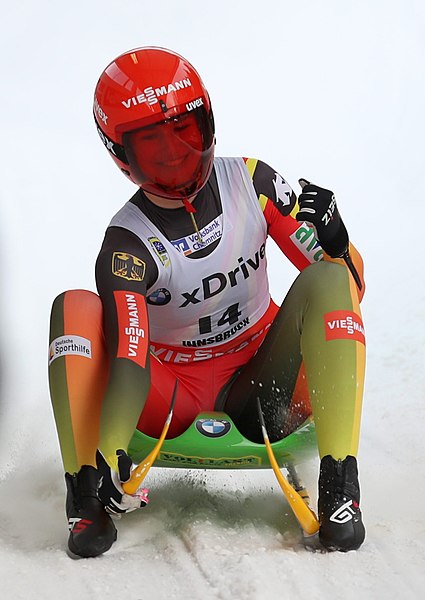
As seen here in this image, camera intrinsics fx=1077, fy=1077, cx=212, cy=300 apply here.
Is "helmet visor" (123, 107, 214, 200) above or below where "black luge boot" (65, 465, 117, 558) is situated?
above

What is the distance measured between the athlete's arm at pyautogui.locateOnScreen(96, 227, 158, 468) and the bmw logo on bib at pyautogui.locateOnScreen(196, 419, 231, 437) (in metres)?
0.25

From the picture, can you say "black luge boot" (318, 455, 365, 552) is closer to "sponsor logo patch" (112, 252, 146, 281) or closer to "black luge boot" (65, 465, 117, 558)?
"black luge boot" (65, 465, 117, 558)

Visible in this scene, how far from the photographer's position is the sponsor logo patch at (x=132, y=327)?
241 centimetres

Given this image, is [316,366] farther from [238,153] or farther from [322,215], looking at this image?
[238,153]

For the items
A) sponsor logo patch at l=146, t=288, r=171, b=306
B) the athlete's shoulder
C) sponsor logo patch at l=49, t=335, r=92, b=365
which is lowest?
sponsor logo patch at l=49, t=335, r=92, b=365

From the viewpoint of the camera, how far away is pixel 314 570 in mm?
2158

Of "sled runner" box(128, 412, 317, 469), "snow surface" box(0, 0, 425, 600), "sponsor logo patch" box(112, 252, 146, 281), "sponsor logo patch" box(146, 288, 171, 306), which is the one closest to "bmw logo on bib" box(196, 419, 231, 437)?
"sled runner" box(128, 412, 317, 469)

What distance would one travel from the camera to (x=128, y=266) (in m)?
2.48

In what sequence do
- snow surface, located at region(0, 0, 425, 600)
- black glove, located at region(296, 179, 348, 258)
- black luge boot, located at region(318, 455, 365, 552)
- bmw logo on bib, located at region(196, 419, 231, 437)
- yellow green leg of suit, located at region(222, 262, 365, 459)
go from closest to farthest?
black luge boot, located at region(318, 455, 365, 552) → yellow green leg of suit, located at region(222, 262, 365, 459) → black glove, located at region(296, 179, 348, 258) → bmw logo on bib, located at region(196, 419, 231, 437) → snow surface, located at region(0, 0, 425, 600)

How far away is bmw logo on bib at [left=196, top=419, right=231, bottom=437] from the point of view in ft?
8.56

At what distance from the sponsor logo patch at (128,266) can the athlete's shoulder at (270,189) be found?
363mm

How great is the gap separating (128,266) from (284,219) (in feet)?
1.41

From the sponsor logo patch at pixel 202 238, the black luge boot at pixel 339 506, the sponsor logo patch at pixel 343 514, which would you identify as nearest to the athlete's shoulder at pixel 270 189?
the sponsor logo patch at pixel 202 238
